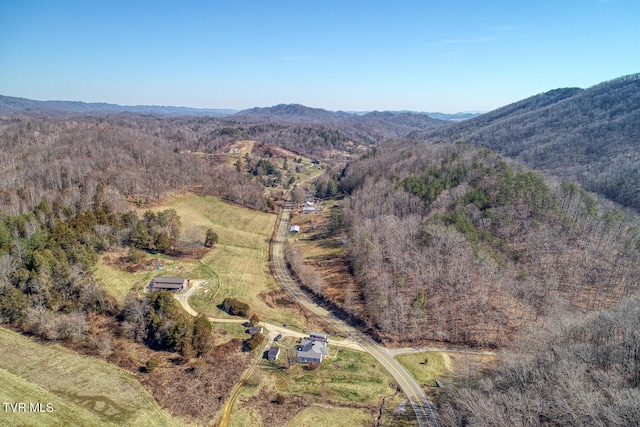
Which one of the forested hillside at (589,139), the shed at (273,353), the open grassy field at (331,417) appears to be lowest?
the open grassy field at (331,417)

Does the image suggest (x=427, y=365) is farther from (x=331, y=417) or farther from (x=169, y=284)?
(x=169, y=284)

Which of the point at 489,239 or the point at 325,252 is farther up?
the point at 489,239

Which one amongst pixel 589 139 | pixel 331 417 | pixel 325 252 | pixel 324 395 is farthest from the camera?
pixel 589 139

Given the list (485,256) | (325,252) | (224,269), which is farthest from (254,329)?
(485,256)

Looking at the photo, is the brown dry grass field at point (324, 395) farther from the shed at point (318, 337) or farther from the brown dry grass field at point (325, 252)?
the brown dry grass field at point (325, 252)

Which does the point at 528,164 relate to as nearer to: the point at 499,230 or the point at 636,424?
the point at 499,230

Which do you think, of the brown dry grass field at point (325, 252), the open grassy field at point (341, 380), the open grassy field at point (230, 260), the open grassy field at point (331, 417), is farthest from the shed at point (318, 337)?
the open grassy field at point (331, 417)

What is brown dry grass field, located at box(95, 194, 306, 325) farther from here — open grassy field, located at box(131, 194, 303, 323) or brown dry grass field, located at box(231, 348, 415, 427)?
brown dry grass field, located at box(231, 348, 415, 427)
